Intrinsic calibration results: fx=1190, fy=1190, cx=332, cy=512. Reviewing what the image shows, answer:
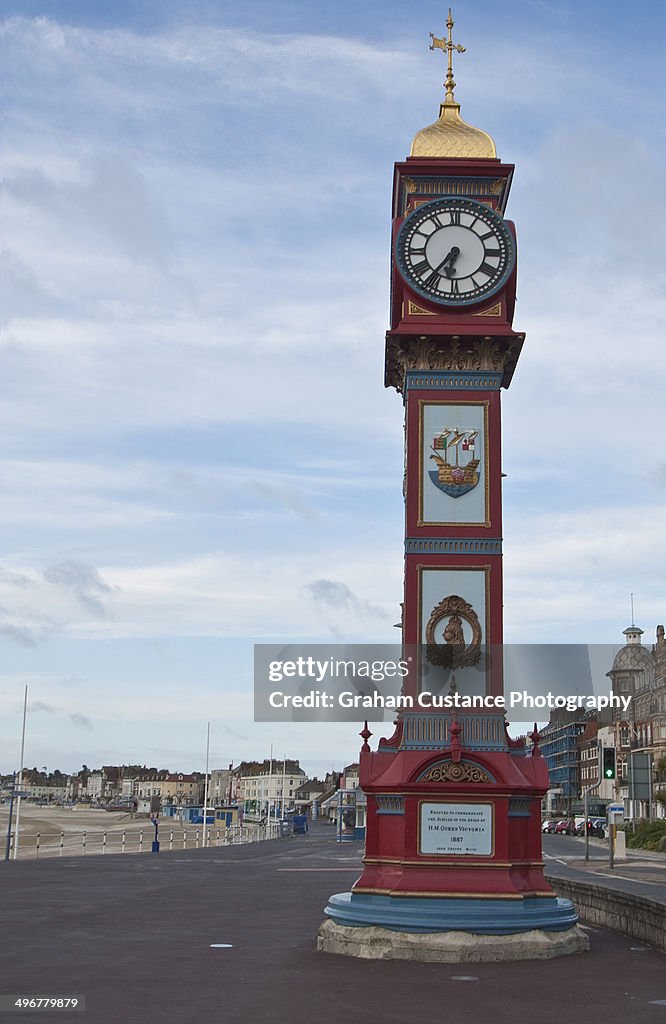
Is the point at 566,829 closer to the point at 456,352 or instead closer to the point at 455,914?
the point at 456,352

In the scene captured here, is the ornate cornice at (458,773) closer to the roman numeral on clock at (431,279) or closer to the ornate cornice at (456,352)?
the ornate cornice at (456,352)

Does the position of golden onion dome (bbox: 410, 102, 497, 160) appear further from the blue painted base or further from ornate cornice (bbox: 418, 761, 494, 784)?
the blue painted base

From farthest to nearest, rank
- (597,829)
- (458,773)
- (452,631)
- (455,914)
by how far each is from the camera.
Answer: (597,829) < (452,631) < (458,773) < (455,914)

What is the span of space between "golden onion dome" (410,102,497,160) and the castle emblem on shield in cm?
563

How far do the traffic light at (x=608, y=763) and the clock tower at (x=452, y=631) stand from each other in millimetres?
13908

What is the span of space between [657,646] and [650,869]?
8698 cm

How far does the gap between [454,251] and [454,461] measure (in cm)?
415

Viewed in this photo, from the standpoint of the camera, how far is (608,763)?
3397 centimetres

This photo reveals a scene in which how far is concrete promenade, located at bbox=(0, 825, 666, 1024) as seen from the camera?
539 inches

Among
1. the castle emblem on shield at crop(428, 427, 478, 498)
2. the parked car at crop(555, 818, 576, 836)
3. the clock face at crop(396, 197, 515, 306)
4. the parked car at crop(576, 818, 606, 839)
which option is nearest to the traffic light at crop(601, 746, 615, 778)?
the castle emblem on shield at crop(428, 427, 478, 498)

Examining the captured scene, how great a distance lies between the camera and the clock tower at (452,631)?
18.6 meters

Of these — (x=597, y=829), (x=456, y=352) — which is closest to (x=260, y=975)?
(x=456, y=352)

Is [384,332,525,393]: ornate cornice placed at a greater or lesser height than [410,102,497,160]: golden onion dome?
lesser

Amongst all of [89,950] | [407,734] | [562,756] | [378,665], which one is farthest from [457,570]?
[562,756]
